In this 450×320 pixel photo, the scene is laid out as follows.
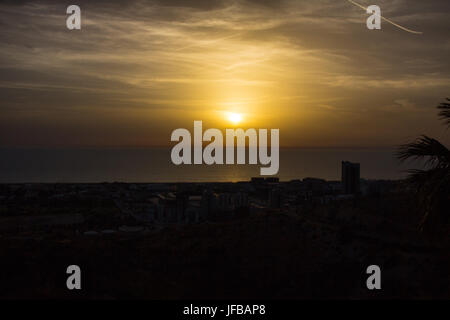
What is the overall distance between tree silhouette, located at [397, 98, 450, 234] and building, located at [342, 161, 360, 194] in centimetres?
2221

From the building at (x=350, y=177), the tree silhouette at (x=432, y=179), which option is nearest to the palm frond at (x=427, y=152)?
the tree silhouette at (x=432, y=179)

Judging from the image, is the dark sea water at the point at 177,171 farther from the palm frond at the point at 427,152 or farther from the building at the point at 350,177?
the palm frond at the point at 427,152

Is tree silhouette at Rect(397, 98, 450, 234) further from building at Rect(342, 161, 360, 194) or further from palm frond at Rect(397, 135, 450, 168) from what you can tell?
building at Rect(342, 161, 360, 194)

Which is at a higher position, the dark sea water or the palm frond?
the dark sea water

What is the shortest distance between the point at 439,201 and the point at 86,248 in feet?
24.4

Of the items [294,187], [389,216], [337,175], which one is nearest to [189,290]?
A: [389,216]

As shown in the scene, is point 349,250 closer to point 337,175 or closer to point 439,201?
point 439,201

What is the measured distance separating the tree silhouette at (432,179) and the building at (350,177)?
2221 centimetres

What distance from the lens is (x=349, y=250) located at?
10.0 metres

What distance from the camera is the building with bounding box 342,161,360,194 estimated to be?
2658 centimetres

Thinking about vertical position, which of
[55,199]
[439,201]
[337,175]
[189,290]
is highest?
[337,175]

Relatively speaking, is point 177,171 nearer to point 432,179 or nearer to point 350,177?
point 350,177

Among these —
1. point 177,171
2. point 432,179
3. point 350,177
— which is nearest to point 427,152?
point 432,179

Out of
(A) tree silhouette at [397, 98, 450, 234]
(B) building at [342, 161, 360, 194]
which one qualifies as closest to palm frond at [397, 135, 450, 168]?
(A) tree silhouette at [397, 98, 450, 234]
